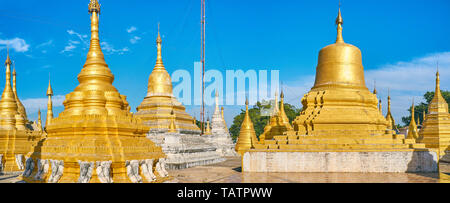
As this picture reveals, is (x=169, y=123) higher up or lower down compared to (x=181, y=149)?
higher up

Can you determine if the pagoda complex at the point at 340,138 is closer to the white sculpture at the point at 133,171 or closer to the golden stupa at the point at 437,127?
the white sculpture at the point at 133,171

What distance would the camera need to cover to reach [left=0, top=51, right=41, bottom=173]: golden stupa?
18.0 m

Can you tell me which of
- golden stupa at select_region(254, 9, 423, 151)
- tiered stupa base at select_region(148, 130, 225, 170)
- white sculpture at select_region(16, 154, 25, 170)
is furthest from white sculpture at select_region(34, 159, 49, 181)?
golden stupa at select_region(254, 9, 423, 151)

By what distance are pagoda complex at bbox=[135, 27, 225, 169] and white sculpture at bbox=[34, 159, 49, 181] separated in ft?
30.2

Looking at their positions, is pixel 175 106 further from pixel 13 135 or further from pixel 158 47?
pixel 13 135

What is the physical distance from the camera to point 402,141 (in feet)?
→ 52.9

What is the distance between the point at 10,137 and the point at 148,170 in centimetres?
1097

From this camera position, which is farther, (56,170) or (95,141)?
(56,170)

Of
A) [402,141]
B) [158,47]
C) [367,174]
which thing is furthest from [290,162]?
[158,47]

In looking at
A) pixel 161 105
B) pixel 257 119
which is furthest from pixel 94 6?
pixel 257 119

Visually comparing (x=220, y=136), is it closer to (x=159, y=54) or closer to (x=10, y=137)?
(x=159, y=54)

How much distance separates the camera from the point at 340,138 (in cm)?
1631

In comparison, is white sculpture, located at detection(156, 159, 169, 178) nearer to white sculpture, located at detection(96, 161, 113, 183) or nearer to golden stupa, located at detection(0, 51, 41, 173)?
white sculpture, located at detection(96, 161, 113, 183)
